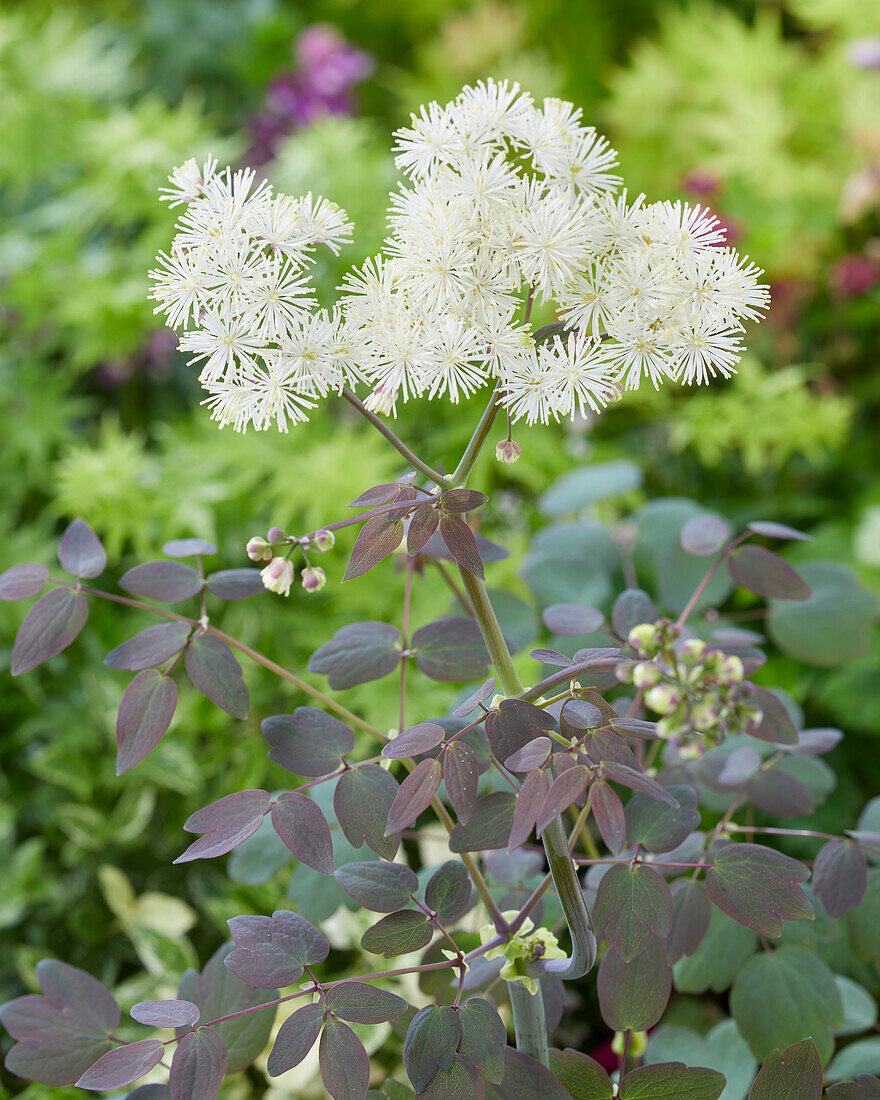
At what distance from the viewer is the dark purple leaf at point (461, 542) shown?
362 mm

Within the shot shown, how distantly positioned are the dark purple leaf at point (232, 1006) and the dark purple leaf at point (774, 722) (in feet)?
0.91

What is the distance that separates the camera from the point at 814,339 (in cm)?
155

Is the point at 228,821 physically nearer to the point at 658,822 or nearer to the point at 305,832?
the point at 305,832

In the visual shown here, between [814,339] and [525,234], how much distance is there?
4.48 ft

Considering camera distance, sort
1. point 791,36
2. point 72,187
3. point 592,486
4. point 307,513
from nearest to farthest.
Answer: point 592,486 → point 307,513 → point 72,187 → point 791,36

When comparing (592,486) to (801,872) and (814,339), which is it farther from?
(814,339)

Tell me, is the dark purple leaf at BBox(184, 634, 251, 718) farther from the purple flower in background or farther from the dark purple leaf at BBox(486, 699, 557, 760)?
the purple flower in background

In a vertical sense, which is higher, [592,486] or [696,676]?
[592,486]

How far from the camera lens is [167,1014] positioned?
39 centimetres

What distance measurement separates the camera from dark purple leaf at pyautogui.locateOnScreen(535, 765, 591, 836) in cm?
33

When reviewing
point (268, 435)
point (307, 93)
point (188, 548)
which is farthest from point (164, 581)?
point (307, 93)

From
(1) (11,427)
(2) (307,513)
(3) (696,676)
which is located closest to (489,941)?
(3) (696,676)

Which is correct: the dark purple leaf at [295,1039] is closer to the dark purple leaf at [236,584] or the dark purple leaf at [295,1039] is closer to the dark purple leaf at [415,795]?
the dark purple leaf at [415,795]

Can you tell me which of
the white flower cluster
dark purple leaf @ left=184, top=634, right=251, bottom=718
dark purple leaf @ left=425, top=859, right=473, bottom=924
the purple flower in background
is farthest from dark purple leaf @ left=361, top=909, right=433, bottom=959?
the purple flower in background
